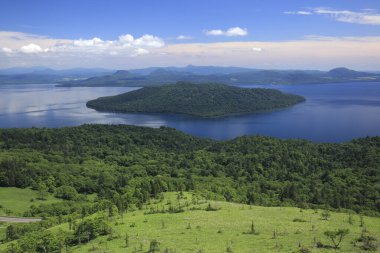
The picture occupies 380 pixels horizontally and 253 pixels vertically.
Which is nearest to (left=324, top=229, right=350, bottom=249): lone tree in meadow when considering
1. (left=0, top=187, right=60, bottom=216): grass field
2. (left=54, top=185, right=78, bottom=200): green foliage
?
(left=0, top=187, right=60, bottom=216): grass field

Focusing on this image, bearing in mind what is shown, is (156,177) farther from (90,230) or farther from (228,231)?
(228,231)

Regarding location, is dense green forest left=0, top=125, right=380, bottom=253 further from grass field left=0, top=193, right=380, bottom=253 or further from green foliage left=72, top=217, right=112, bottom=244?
grass field left=0, top=193, right=380, bottom=253

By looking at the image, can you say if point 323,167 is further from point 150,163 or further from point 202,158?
point 150,163

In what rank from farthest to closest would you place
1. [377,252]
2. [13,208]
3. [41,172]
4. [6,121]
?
[6,121] → [41,172] → [13,208] → [377,252]

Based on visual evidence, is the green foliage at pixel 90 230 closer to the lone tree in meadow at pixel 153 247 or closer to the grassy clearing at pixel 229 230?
the grassy clearing at pixel 229 230

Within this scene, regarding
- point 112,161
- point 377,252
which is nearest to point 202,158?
point 112,161

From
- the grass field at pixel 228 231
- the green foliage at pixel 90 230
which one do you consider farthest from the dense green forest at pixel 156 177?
the grass field at pixel 228 231
